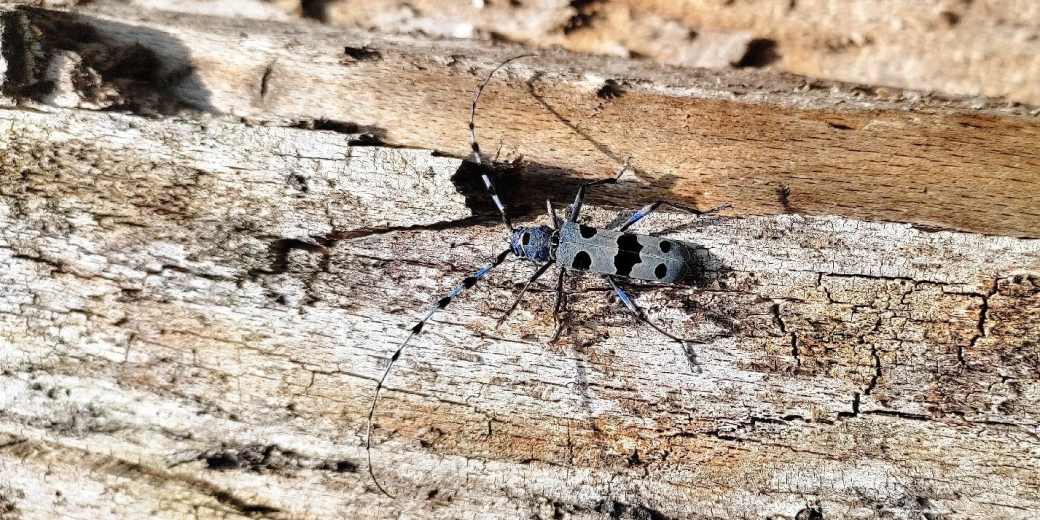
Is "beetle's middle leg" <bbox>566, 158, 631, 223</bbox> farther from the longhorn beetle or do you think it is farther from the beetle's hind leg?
the beetle's hind leg

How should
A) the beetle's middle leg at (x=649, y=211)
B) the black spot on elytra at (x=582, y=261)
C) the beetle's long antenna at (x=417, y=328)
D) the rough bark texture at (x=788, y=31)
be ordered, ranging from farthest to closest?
the black spot on elytra at (x=582, y=261), the beetle's middle leg at (x=649, y=211), the beetle's long antenna at (x=417, y=328), the rough bark texture at (x=788, y=31)

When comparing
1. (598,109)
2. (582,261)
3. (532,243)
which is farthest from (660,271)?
(598,109)

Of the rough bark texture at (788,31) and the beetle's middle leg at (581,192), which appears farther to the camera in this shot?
the beetle's middle leg at (581,192)

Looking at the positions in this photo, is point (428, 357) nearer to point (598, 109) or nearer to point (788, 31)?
point (598, 109)

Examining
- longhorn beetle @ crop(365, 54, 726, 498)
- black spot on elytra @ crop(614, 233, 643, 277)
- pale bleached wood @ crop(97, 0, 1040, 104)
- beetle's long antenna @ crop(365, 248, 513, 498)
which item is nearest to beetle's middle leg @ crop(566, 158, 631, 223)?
longhorn beetle @ crop(365, 54, 726, 498)

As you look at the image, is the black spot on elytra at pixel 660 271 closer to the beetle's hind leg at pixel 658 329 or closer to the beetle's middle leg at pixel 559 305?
the beetle's hind leg at pixel 658 329

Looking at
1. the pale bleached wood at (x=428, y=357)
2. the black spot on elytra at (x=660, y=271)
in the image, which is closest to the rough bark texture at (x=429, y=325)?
the pale bleached wood at (x=428, y=357)

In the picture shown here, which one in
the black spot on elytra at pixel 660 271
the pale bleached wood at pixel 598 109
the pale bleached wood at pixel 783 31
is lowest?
the black spot on elytra at pixel 660 271


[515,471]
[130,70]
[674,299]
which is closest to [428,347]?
[515,471]
